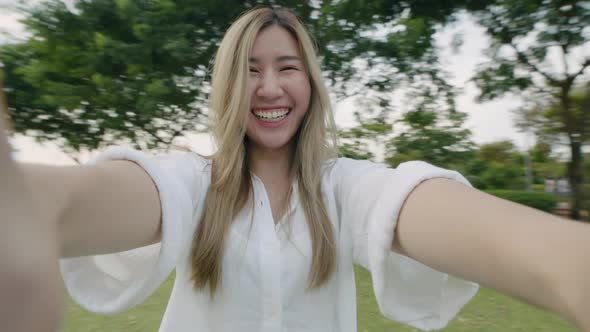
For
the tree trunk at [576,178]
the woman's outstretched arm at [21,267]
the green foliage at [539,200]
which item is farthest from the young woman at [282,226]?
the green foliage at [539,200]

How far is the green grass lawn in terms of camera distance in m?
4.20

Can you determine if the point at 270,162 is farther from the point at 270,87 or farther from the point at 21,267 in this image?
the point at 21,267

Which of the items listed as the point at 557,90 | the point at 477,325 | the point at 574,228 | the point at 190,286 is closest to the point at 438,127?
the point at 557,90

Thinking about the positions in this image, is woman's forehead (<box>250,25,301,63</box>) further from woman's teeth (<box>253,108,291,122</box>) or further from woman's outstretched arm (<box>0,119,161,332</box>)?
woman's outstretched arm (<box>0,119,161,332</box>)

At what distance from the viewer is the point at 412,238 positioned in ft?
2.99

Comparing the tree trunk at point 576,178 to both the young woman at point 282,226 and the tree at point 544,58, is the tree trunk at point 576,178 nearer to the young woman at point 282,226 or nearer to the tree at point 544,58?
the tree at point 544,58

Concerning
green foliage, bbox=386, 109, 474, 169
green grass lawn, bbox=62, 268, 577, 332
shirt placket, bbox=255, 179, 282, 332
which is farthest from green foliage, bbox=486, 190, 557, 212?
shirt placket, bbox=255, 179, 282, 332

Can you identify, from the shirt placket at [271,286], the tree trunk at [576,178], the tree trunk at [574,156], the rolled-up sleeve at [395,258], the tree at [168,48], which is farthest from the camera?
the tree trunk at [576,178]

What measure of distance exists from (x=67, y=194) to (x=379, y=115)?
6.15 metres

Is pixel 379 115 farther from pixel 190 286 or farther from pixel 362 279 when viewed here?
pixel 190 286

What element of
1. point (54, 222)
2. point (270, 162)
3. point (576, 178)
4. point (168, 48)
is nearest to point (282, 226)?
point (270, 162)

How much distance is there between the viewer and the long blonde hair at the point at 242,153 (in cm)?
133

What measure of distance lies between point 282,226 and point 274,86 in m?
0.50

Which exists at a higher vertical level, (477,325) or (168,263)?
(168,263)
